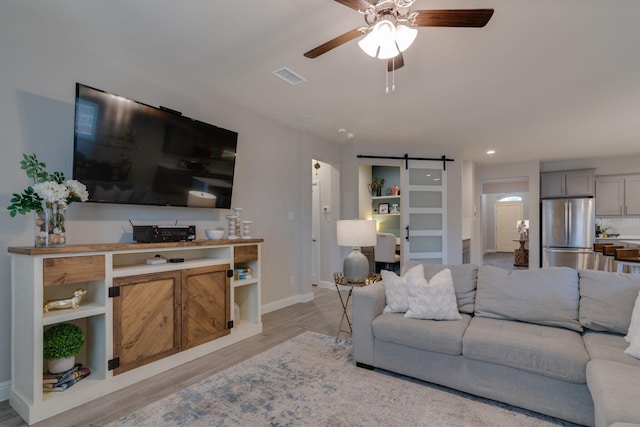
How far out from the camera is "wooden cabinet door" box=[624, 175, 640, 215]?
6.44 m

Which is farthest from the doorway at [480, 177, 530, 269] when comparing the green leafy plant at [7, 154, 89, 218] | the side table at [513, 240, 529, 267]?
the green leafy plant at [7, 154, 89, 218]

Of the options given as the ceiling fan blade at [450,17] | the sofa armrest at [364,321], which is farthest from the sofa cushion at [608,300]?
the ceiling fan blade at [450,17]

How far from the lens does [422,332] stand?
2285mm

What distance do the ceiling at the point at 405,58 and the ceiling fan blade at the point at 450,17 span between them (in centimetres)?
39

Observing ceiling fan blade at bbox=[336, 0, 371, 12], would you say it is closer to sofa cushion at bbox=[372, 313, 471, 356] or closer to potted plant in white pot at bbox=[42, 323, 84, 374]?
sofa cushion at bbox=[372, 313, 471, 356]

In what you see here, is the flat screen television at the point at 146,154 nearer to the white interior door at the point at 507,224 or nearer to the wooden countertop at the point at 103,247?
the wooden countertop at the point at 103,247

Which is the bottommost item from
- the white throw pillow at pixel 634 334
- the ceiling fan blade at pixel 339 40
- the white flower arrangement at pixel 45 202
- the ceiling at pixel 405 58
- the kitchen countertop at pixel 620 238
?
the white throw pillow at pixel 634 334

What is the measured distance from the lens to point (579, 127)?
464cm

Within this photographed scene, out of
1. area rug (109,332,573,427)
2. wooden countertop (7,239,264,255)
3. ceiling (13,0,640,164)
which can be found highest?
ceiling (13,0,640,164)

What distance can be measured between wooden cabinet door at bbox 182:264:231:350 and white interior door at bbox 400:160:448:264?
3595mm

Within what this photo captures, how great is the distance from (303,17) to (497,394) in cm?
279

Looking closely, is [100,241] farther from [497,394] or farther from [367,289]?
[497,394]

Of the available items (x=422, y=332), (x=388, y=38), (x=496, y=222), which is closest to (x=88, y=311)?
(x=422, y=332)

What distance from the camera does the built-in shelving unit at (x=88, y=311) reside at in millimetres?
1927
